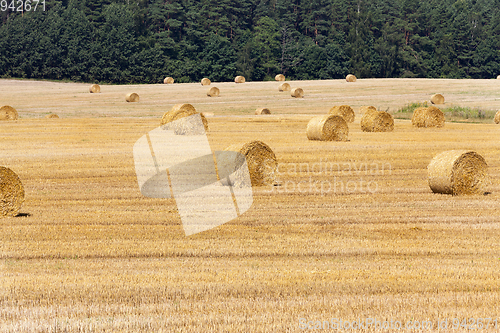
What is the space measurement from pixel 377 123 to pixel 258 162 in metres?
13.2

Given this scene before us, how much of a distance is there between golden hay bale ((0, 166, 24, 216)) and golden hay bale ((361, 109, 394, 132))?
18714 mm

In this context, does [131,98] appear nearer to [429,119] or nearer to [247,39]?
[429,119]

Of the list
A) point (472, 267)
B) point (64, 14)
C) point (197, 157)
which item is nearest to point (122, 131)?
point (197, 157)

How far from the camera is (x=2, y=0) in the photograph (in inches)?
3226

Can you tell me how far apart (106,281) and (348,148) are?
15.4 metres

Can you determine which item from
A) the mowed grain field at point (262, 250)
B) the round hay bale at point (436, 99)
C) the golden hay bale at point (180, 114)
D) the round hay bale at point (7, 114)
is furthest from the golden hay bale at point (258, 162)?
the round hay bale at point (436, 99)

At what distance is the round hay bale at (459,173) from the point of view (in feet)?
48.3

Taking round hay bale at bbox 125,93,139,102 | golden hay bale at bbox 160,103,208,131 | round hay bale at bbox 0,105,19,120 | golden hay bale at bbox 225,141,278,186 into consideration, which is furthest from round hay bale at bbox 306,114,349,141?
round hay bale at bbox 125,93,139,102

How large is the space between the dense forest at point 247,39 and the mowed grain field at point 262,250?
194ft

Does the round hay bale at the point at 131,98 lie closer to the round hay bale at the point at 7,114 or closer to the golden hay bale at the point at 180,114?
the round hay bale at the point at 7,114

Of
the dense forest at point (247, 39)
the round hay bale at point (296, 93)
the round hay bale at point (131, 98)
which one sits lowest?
the round hay bale at point (131, 98)

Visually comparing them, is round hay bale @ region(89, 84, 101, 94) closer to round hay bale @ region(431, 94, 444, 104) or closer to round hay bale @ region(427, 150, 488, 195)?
round hay bale @ region(431, 94, 444, 104)

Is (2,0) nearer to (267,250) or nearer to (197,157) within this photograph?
(197,157)

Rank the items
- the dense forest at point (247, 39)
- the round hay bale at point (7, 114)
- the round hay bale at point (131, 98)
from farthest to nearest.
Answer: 1. the dense forest at point (247, 39)
2. the round hay bale at point (131, 98)
3. the round hay bale at point (7, 114)
